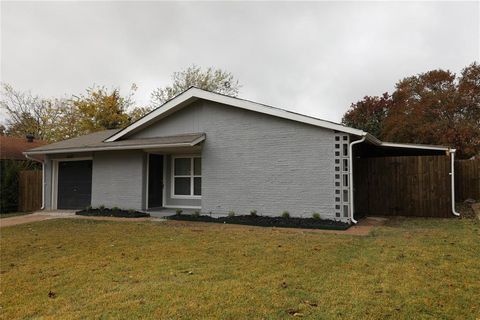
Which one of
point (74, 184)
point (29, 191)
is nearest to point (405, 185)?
point (74, 184)

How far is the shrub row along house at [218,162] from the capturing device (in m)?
10.2

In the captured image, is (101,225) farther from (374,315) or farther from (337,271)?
(374,315)

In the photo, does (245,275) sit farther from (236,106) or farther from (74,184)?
(74,184)

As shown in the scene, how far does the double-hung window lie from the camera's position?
1360cm

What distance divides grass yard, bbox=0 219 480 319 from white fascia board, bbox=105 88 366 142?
327cm

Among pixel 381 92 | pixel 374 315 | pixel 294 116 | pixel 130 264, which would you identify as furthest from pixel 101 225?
pixel 381 92

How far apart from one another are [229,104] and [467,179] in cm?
1177

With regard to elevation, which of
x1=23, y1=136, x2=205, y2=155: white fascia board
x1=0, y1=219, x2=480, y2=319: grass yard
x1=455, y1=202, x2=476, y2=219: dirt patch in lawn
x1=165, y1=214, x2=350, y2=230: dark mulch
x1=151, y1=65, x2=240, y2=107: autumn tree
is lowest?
x1=0, y1=219, x2=480, y2=319: grass yard

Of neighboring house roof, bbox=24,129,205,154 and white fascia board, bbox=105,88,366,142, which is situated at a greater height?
white fascia board, bbox=105,88,366,142

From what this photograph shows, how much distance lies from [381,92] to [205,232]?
29.5m

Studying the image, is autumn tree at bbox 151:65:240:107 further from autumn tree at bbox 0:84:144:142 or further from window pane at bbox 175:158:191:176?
window pane at bbox 175:158:191:176

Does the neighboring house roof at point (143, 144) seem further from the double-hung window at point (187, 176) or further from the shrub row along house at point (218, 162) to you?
the double-hung window at point (187, 176)

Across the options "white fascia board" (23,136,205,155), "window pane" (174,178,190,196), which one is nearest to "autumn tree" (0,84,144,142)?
"white fascia board" (23,136,205,155)

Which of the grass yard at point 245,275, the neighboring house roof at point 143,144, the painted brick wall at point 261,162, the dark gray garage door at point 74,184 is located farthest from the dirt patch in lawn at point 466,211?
the dark gray garage door at point 74,184
